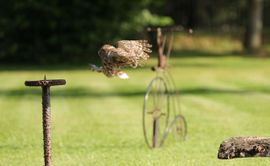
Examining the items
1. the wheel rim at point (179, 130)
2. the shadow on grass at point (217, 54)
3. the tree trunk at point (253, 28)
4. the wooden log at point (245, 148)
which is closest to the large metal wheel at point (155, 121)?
the wheel rim at point (179, 130)

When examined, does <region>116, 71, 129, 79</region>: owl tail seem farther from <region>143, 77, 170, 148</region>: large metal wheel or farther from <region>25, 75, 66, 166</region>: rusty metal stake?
<region>143, 77, 170, 148</region>: large metal wheel

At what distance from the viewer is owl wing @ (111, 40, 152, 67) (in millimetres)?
9109

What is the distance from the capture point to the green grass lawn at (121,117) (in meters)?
11.8

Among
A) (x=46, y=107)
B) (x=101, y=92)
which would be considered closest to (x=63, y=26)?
(x=101, y=92)

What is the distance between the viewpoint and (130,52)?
921 centimetres

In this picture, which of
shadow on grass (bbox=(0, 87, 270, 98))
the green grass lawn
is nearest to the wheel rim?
the green grass lawn

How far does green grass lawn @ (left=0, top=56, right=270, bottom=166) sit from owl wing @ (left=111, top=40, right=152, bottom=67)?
7.44 feet

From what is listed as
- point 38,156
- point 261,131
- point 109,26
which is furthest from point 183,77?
point 38,156

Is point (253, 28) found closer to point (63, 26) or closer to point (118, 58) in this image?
point (63, 26)

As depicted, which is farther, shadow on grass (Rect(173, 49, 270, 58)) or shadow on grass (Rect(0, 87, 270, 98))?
shadow on grass (Rect(173, 49, 270, 58))

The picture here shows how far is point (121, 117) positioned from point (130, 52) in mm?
7907

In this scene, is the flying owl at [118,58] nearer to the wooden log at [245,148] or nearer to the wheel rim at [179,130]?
the wooden log at [245,148]

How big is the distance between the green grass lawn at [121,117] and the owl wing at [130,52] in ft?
7.44

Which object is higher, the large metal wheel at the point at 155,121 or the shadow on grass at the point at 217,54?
the shadow on grass at the point at 217,54
